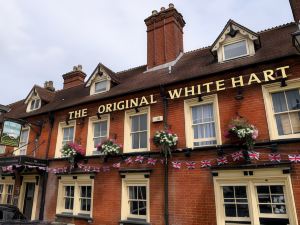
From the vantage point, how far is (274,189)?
8.34 m

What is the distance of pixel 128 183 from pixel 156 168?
5.48 ft

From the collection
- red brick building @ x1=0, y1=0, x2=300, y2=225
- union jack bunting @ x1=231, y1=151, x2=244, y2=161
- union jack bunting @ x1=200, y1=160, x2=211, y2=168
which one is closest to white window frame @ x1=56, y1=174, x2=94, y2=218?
red brick building @ x1=0, y1=0, x2=300, y2=225

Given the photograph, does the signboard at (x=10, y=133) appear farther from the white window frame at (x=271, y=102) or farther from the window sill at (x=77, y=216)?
the white window frame at (x=271, y=102)

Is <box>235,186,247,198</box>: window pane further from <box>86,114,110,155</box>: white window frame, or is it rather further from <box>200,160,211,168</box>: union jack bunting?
<box>86,114,110,155</box>: white window frame

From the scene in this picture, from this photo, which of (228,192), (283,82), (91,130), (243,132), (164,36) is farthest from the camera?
(164,36)

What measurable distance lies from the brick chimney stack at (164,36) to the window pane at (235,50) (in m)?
4.22

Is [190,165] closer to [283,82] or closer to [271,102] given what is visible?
[271,102]

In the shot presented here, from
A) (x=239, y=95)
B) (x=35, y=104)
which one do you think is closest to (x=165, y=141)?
(x=239, y=95)

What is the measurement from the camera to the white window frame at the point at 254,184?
7930 millimetres

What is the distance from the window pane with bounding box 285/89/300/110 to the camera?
883 cm

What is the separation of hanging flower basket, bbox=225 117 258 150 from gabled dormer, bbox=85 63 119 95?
831 centimetres

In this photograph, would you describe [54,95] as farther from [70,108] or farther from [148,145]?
[148,145]

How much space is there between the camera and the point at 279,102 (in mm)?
9148

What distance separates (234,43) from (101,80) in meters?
8.16
